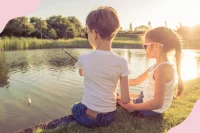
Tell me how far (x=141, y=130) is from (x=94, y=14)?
133 cm

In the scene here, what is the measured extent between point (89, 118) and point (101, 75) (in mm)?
506

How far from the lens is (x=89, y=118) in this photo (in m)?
2.59

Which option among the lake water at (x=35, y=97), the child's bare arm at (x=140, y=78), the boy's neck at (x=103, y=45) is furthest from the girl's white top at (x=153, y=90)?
the lake water at (x=35, y=97)

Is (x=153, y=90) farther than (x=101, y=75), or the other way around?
(x=153, y=90)

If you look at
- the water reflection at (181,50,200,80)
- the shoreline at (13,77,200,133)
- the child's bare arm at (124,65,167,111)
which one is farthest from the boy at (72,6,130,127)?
the water reflection at (181,50,200,80)

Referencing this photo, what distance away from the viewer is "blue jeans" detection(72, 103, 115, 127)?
2600mm

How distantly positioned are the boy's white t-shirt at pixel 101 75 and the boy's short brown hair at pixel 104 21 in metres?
0.19

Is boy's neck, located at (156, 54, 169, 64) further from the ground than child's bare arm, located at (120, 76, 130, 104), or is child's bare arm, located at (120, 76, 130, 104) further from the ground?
boy's neck, located at (156, 54, 169, 64)

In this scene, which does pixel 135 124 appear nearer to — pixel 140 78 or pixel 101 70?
pixel 140 78

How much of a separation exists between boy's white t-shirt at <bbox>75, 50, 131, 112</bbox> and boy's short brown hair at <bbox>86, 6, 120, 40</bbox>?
194 mm

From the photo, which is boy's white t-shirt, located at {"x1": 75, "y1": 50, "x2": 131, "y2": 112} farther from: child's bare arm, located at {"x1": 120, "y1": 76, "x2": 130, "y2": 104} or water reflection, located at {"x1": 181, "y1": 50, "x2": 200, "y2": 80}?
water reflection, located at {"x1": 181, "y1": 50, "x2": 200, "y2": 80}

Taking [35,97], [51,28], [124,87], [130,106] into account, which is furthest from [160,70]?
[51,28]

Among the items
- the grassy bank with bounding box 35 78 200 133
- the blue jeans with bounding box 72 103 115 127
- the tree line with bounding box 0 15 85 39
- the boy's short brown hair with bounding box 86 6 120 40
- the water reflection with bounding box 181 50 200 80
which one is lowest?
the water reflection with bounding box 181 50 200 80

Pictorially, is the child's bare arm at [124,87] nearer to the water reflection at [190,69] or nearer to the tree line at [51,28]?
the water reflection at [190,69]
